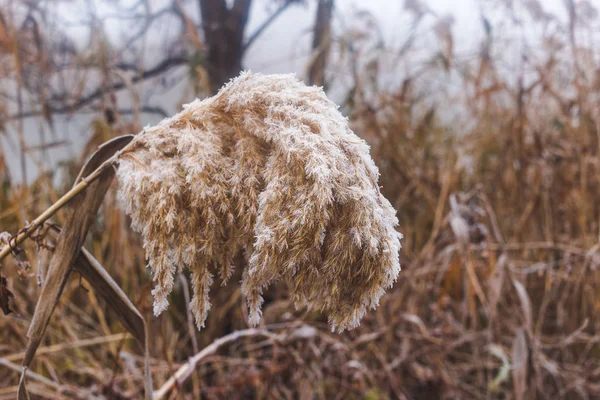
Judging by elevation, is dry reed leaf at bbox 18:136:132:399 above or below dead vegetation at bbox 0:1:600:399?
above

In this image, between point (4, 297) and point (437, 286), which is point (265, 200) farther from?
point (437, 286)

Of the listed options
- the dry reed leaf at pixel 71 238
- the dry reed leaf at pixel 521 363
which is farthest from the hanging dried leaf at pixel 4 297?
the dry reed leaf at pixel 521 363

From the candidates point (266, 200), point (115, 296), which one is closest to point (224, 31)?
point (115, 296)

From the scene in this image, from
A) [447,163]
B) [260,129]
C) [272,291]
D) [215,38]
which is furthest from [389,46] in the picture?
[260,129]

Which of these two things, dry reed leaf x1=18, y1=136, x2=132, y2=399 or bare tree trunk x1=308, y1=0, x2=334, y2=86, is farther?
bare tree trunk x1=308, y1=0, x2=334, y2=86

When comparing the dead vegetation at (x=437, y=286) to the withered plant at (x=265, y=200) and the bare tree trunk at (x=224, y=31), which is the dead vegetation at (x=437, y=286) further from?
the withered plant at (x=265, y=200)

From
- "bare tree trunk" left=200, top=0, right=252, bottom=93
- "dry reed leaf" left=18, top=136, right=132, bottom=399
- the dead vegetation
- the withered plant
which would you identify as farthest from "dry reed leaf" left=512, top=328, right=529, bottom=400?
"bare tree trunk" left=200, top=0, right=252, bottom=93

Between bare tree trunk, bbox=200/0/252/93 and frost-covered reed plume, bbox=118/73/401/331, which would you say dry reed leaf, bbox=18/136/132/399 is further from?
bare tree trunk, bbox=200/0/252/93
